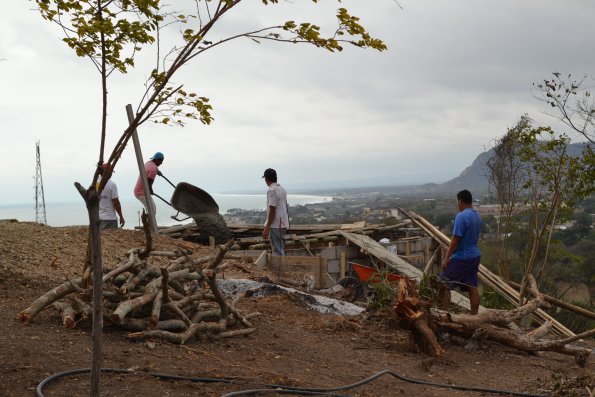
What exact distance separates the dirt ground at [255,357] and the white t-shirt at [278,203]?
1862 mm

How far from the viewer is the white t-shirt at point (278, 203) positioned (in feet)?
32.9

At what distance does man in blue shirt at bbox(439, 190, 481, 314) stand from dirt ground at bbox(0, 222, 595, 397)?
2.72 ft

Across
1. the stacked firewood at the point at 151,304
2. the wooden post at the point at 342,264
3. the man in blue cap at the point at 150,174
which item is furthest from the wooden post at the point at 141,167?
the stacked firewood at the point at 151,304

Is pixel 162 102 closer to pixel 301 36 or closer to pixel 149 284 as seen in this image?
pixel 301 36

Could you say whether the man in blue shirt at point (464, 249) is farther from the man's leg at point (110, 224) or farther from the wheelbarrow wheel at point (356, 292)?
the man's leg at point (110, 224)

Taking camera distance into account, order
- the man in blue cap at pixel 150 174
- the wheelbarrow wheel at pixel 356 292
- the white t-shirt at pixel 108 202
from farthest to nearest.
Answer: the man in blue cap at pixel 150 174, the white t-shirt at pixel 108 202, the wheelbarrow wheel at pixel 356 292

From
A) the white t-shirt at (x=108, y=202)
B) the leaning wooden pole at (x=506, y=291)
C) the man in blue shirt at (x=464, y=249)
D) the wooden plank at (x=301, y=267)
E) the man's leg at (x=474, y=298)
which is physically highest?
the white t-shirt at (x=108, y=202)

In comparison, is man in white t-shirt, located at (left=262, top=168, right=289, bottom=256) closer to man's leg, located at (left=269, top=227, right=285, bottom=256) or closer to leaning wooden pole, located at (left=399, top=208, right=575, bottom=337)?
man's leg, located at (left=269, top=227, right=285, bottom=256)

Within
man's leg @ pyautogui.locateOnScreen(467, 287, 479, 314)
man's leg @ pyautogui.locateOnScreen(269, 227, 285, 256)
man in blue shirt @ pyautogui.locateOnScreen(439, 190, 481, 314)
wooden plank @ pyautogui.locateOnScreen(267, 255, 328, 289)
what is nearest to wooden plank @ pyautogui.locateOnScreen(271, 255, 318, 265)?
wooden plank @ pyautogui.locateOnScreen(267, 255, 328, 289)

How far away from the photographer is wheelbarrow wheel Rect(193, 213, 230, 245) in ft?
42.6

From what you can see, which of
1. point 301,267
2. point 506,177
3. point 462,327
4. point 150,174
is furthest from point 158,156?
point 506,177

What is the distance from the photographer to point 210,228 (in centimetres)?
1308

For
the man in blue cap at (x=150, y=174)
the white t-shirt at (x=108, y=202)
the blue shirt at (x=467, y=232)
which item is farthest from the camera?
the man in blue cap at (x=150, y=174)

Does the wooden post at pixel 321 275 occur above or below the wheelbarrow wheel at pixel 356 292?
above
